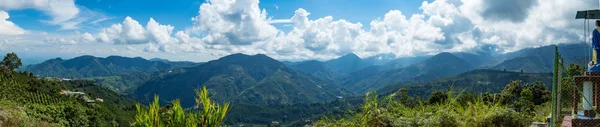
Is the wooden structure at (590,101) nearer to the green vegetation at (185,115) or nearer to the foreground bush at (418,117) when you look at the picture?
the foreground bush at (418,117)

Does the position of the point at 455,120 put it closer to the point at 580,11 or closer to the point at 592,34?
the point at 592,34

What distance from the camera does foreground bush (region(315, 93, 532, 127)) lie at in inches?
210

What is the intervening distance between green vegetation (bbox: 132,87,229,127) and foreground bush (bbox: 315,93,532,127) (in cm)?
190

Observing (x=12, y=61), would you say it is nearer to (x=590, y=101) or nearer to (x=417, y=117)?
(x=417, y=117)

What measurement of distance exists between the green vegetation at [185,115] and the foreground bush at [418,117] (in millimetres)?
1897

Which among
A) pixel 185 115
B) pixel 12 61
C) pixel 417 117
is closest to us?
pixel 185 115

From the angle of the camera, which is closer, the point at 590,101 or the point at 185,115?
the point at 185,115

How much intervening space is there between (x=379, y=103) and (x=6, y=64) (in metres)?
91.0

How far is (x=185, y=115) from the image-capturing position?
4309mm

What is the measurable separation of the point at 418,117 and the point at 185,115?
3.20m

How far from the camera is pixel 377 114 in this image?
5367 millimetres

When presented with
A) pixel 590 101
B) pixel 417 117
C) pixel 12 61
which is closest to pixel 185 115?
pixel 417 117

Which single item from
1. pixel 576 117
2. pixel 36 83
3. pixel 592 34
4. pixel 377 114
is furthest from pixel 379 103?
pixel 36 83

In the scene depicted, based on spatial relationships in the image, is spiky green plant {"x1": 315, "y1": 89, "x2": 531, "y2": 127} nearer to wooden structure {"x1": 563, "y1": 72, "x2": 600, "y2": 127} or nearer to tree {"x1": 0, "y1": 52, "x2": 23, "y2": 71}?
wooden structure {"x1": 563, "y1": 72, "x2": 600, "y2": 127}
